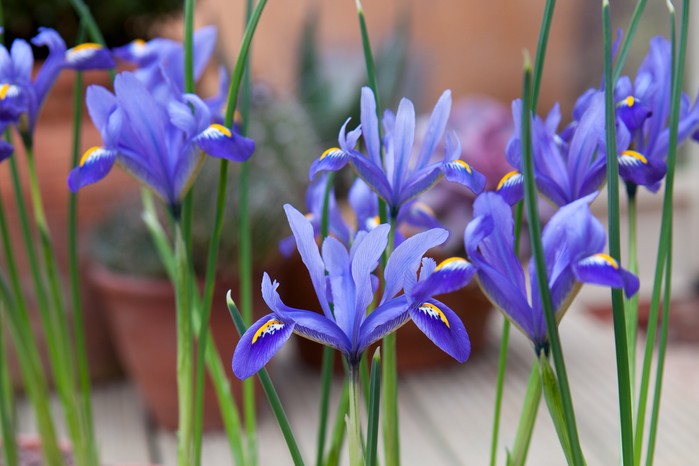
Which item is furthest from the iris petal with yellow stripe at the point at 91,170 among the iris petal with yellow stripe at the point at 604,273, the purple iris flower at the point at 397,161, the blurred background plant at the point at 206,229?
the blurred background plant at the point at 206,229

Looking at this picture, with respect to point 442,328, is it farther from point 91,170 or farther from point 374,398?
point 91,170

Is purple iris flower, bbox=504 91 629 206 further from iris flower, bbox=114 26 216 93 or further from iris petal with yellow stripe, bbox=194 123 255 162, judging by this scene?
iris flower, bbox=114 26 216 93

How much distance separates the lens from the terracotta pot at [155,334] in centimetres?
95

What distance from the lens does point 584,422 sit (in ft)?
3.19

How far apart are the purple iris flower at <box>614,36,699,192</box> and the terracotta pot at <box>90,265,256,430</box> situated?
591 millimetres

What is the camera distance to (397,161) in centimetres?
40

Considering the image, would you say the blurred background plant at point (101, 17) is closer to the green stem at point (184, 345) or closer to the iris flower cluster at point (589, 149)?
the green stem at point (184, 345)

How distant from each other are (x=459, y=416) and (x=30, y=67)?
2.27 feet

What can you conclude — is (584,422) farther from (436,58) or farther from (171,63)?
(436,58)

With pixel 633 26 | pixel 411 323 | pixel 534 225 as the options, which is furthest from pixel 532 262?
pixel 411 323

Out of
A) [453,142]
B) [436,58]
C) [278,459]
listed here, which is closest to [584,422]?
[278,459]

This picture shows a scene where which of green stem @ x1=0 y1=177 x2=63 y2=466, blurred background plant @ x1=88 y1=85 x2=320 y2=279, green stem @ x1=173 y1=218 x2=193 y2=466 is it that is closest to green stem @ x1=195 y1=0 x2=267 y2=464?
green stem @ x1=173 y1=218 x2=193 y2=466

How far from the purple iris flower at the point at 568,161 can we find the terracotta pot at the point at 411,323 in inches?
27.1

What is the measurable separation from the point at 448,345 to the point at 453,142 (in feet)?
0.41
